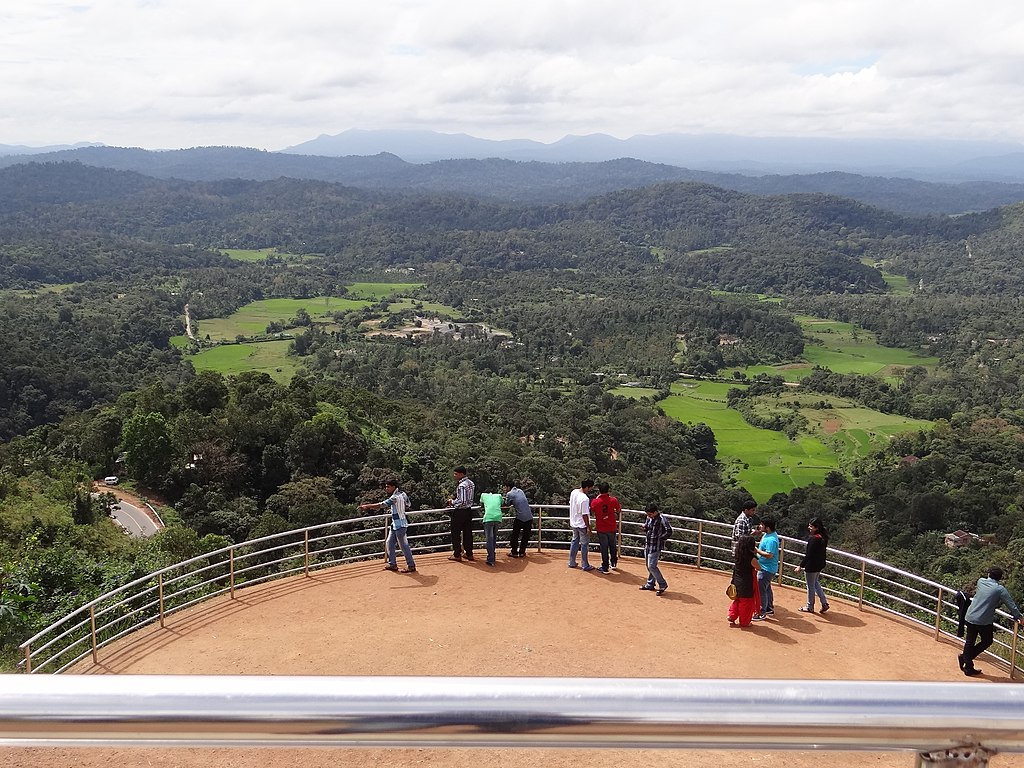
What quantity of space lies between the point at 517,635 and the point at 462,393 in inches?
2671

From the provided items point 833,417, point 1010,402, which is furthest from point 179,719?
point 1010,402

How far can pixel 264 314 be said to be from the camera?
403 feet

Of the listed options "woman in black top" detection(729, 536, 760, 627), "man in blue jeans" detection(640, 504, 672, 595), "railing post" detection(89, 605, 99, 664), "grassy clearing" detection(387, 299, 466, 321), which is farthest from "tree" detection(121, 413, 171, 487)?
"grassy clearing" detection(387, 299, 466, 321)

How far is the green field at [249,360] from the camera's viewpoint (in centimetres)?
8181

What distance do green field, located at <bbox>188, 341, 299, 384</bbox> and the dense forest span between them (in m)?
2.55

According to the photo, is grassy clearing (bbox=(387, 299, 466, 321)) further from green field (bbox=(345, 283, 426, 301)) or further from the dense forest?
green field (bbox=(345, 283, 426, 301))

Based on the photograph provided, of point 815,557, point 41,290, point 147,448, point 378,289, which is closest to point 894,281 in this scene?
point 378,289

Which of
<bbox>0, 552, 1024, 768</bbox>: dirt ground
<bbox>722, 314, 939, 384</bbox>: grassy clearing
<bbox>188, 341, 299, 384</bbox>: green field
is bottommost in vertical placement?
<bbox>722, 314, 939, 384</bbox>: grassy clearing

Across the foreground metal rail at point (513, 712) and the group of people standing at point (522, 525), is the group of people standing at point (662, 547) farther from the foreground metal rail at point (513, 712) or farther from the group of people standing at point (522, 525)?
the foreground metal rail at point (513, 712)

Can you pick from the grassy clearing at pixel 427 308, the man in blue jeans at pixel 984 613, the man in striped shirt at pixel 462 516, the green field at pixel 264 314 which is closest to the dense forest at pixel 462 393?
the grassy clearing at pixel 427 308

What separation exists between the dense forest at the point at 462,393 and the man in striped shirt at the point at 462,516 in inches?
240

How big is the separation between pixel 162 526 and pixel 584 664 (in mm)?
24865

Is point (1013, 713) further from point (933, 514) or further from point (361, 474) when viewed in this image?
point (933, 514)

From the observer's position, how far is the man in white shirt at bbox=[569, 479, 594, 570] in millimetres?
11109
